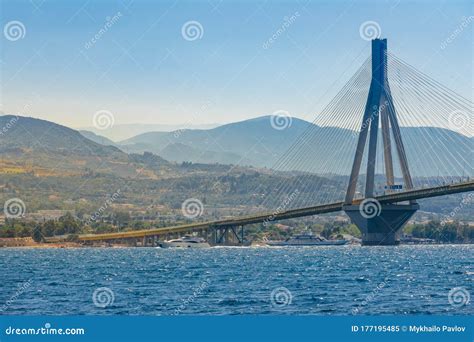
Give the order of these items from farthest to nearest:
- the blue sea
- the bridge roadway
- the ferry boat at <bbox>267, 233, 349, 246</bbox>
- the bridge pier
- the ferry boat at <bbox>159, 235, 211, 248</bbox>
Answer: the ferry boat at <bbox>267, 233, 349, 246</bbox>, the ferry boat at <bbox>159, 235, 211, 248</bbox>, the bridge pier, the bridge roadway, the blue sea

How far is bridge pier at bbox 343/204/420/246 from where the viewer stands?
386 feet

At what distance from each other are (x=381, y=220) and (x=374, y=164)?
16.1 m

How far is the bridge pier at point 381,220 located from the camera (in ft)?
386

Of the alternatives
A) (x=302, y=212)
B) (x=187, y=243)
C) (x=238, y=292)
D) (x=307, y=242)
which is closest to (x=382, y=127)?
(x=302, y=212)

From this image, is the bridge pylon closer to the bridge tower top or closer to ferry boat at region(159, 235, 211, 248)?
the bridge tower top

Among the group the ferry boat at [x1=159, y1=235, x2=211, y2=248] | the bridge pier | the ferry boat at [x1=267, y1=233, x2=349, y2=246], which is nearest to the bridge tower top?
the bridge pier

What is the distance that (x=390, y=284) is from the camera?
50312 mm

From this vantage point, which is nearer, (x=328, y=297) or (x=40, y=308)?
(x=40, y=308)

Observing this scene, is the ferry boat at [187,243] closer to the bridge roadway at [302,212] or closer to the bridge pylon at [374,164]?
the bridge roadway at [302,212]

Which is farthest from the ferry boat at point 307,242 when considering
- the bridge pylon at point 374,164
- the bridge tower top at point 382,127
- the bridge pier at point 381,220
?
the bridge tower top at point 382,127

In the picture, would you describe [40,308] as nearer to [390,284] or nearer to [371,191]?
[390,284]

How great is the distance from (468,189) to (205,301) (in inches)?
2483

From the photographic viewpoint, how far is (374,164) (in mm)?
105562

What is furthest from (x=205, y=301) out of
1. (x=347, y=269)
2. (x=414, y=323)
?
(x=347, y=269)
